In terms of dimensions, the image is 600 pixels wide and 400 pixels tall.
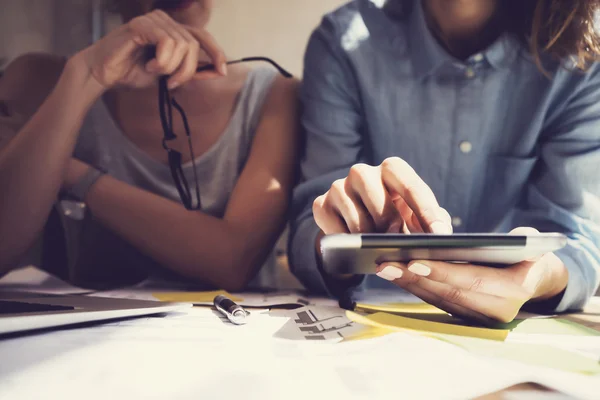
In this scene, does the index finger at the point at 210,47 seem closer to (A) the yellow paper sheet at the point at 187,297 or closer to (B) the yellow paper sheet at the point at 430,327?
(A) the yellow paper sheet at the point at 187,297

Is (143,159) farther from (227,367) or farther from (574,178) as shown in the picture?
(574,178)

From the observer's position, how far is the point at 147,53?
739 mm

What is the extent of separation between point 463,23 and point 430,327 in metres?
0.60

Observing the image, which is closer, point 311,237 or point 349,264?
point 349,264

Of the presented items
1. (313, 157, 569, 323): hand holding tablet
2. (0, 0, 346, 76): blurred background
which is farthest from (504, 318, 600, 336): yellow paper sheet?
(0, 0, 346, 76): blurred background

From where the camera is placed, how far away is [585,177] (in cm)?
66

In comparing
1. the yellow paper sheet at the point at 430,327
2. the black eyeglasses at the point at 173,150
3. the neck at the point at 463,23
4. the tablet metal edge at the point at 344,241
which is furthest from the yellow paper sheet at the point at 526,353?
the neck at the point at 463,23

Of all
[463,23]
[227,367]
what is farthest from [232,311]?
[463,23]

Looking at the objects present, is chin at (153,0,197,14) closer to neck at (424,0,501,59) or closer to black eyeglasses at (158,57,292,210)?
black eyeglasses at (158,57,292,210)

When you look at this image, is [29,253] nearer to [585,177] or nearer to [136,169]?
[136,169]

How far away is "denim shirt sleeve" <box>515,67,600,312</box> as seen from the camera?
0.63 metres

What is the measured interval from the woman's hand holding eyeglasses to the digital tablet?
0.49 meters

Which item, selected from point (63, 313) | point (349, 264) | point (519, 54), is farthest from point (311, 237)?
point (519, 54)

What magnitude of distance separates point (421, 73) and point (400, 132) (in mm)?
107
